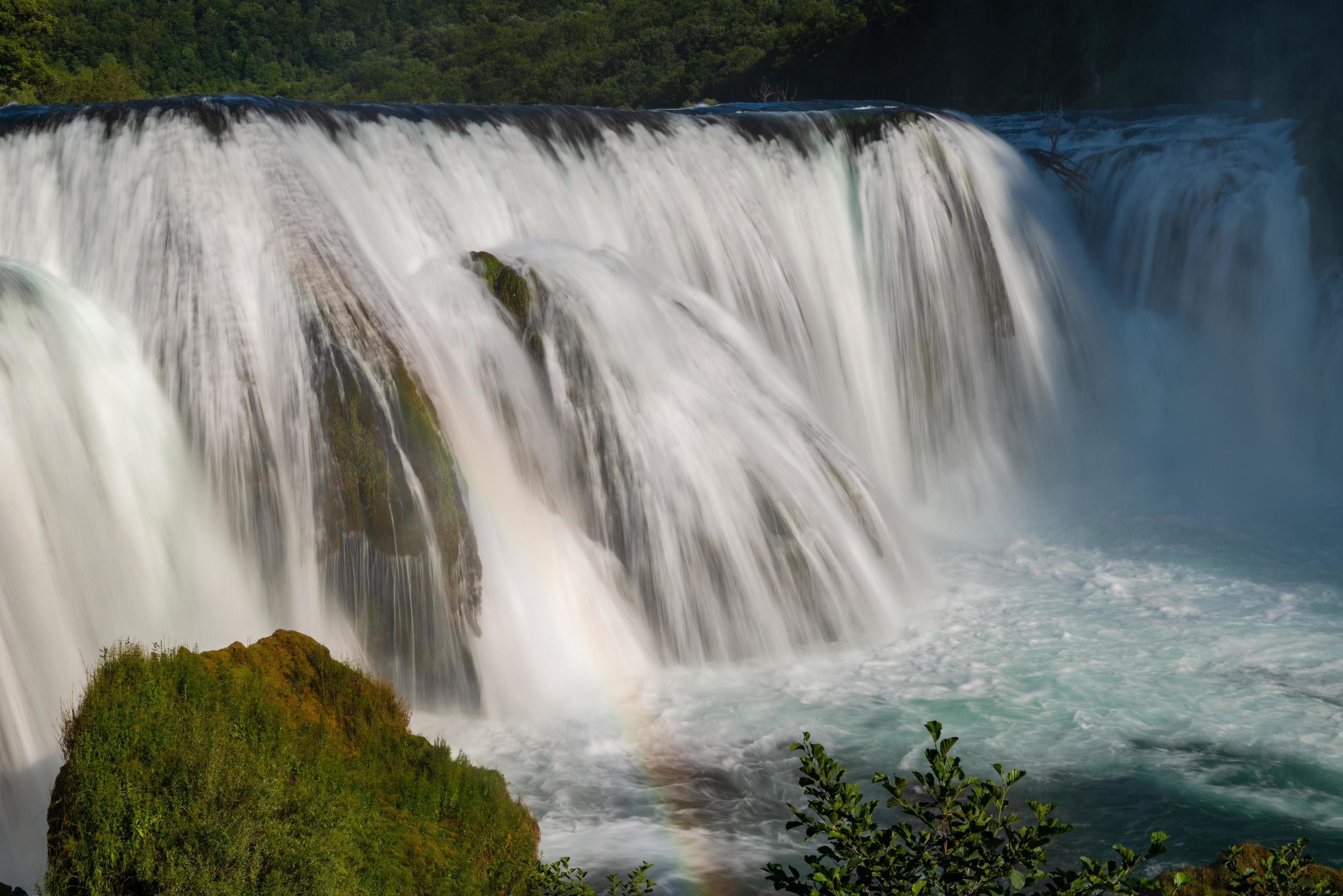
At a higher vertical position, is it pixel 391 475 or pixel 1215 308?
pixel 1215 308

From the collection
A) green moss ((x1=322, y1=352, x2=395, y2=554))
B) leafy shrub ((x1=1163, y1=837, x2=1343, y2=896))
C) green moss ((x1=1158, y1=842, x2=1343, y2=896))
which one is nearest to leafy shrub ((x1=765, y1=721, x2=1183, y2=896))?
leafy shrub ((x1=1163, y1=837, x2=1343, y2=896))

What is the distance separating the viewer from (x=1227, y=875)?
4699 millimetres

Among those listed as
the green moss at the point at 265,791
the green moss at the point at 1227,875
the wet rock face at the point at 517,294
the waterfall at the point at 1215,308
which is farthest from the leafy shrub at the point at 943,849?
the waterfall at the point at 1215,308

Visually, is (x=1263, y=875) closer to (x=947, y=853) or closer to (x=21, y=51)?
(x=947, y=853)

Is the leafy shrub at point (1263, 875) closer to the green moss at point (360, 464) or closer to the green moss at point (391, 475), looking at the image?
the green moss at point (391, 475)

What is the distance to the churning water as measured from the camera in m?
7.34

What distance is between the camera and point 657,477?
9.62 m

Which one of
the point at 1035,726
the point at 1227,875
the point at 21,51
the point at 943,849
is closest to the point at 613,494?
the point at 1035,726

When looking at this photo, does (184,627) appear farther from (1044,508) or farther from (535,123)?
(1044,508)

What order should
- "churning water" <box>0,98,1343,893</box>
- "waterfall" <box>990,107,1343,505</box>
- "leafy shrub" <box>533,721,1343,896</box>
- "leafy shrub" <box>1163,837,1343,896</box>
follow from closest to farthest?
"leafy shrub" <box>533,721,1343,896</box>, "leafy shrub" <box>1163,837,1343,896</box>, "churning water" <box>0,98,1343,893</box>, "waterfall" <box>990,107,1343,505</box>

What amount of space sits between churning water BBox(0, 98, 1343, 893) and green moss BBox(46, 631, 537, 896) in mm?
1332

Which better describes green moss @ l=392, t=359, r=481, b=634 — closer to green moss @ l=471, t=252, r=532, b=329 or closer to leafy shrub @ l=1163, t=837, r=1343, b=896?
green moss @ l=471, t=252, r=532, b=329

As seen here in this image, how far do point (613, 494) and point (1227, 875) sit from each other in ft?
18.7

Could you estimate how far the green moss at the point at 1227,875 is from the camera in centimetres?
467
